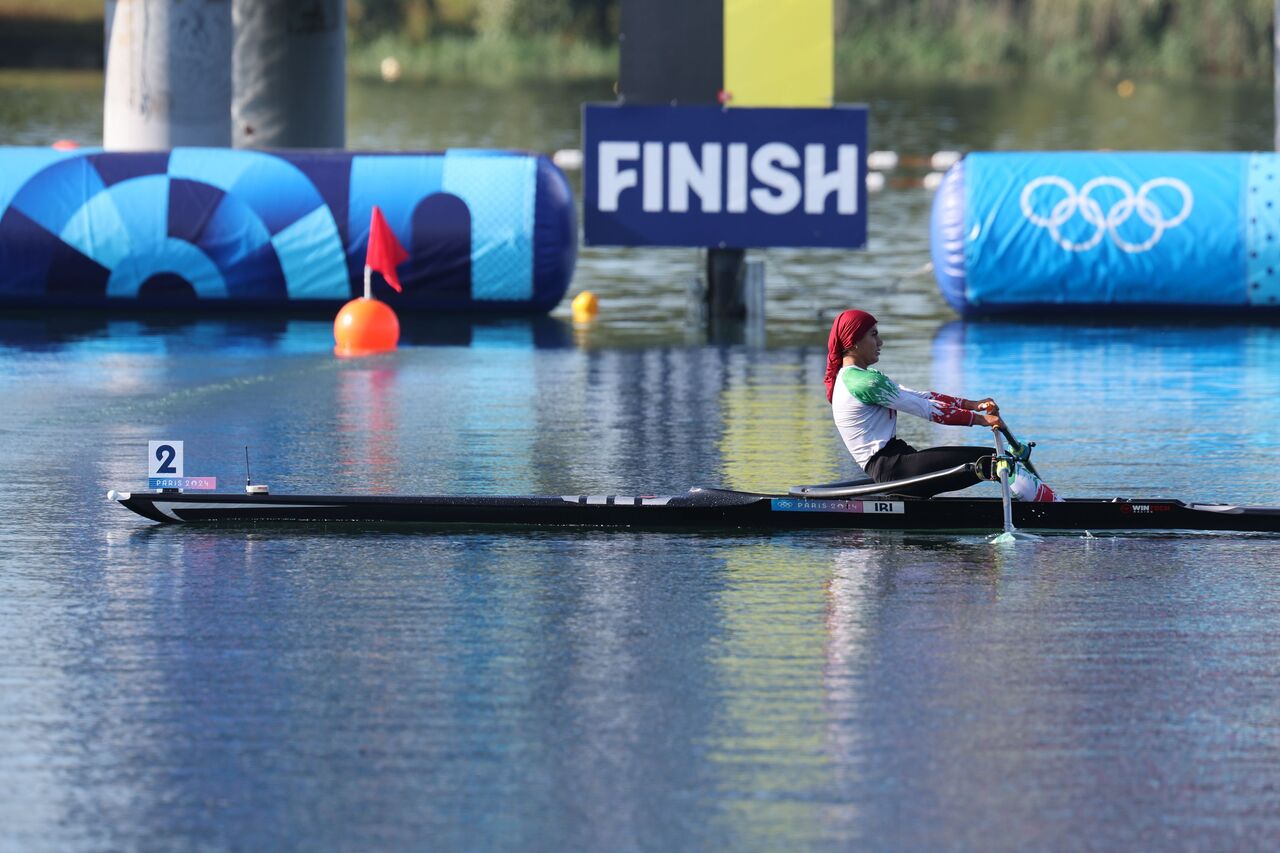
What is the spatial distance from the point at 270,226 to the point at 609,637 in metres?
12.6

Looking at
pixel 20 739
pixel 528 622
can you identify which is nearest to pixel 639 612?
pixel 528 622

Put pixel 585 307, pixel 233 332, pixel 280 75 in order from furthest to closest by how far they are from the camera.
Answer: pixel 280 75 → pixel 585 307 → pixel 233 332

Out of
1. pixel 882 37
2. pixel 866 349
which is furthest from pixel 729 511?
pixel 882 37

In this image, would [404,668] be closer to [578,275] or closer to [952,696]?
[952,696]

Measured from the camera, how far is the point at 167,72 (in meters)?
24.5

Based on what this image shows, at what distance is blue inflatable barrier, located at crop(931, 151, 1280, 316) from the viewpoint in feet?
68.4

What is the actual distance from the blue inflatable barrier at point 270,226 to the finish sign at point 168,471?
965 cm

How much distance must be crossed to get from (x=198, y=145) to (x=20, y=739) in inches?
685

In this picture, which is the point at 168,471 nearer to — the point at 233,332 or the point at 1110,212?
the point at 233,332

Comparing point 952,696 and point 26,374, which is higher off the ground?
point 26,374

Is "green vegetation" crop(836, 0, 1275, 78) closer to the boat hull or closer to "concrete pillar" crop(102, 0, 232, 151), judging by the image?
"concrete pillar" crop(102, 0, 232, 151)

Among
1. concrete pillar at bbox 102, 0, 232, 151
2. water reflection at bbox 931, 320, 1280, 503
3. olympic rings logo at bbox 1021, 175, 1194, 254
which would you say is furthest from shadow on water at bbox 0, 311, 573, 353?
olympic rings logo at bbox 1021, 175, 1194, 254

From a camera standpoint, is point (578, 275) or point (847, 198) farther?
point (578, 275)

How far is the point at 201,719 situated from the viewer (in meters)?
8.14
